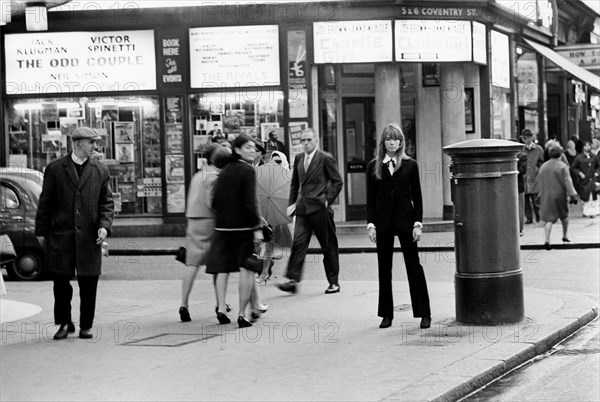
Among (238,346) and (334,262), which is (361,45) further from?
(238,346)

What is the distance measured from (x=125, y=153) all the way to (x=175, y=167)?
103cm

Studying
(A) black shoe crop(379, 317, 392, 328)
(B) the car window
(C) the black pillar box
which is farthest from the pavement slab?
(B) the car window

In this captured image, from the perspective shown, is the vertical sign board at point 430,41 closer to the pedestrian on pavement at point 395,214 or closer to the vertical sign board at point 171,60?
the vertical sign board at point 171,60

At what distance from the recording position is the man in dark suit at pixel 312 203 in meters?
12.7

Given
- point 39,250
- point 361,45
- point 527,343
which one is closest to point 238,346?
point 527,343

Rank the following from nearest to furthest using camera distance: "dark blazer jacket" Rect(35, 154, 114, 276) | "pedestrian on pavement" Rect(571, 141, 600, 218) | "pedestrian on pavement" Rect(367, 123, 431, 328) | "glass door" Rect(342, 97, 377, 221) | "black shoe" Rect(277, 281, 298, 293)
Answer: "dark blazer jacket" Rect(35, 154, 114, 276) → "pedestrian on pavement" Rect(367, 123, 431, 328) → "black shoe" Rect(277, 281, 298, 293) → "glass door" Rect(342, 97, 377, 221) → "pedestrian on pavement" Rect(571, 141, 600, 218)

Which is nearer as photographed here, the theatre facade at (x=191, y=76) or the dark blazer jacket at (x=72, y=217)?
the dark blazer jacket at (x=72, y=217)

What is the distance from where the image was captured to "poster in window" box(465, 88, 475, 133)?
24297 millimetres

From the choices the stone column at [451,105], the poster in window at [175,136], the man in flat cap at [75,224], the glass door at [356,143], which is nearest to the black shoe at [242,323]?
the man in flat cap at [75,224]

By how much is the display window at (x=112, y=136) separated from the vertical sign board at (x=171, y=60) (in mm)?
491

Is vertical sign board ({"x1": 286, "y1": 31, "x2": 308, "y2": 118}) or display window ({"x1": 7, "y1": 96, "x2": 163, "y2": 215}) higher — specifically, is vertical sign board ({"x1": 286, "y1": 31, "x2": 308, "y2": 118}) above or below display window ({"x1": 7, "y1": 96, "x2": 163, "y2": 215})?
above

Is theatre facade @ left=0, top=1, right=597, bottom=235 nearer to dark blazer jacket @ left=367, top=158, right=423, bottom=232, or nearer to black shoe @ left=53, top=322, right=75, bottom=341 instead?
dark blazer jacket @ left=367, top=158, right=423, bottom=232

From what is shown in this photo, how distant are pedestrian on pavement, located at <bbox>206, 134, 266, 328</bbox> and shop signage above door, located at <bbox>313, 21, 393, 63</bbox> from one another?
11419 mm

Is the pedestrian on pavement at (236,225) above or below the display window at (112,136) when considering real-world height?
below
